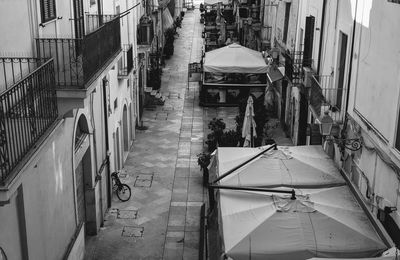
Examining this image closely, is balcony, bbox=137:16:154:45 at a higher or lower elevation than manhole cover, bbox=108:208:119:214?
higher

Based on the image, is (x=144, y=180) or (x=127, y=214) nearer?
(x=127, y=214)

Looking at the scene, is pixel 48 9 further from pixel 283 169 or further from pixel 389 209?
pixel 389 209

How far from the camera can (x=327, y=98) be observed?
1698 cm

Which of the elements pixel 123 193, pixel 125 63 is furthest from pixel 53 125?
pixel 125 63

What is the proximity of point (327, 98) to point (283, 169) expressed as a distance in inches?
159

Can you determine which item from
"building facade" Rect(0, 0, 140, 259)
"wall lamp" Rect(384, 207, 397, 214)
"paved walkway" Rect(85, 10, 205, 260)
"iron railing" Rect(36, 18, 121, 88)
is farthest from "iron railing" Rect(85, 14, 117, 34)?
"wall lamp" Rect(384, 207, 397, 214)

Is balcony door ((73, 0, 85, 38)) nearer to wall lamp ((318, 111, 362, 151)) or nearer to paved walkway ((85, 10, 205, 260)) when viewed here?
paved walkway ((85, 10, 205, 260))

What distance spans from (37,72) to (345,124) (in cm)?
860

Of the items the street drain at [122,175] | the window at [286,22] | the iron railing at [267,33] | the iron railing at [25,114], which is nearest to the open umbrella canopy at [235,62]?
the iron railing at [267,33]

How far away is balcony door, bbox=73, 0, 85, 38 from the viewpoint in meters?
14.2

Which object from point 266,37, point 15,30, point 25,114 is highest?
point 15,30

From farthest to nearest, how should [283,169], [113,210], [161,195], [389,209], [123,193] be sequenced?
[161,195]
[123,193]
[113,210]
[283,169]
[389,209]

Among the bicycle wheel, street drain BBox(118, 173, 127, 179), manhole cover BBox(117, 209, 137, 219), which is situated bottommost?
manhole cover BBox(117, 209, 137, 219)

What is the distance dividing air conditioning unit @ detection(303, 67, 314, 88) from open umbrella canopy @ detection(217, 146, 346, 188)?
454cm
